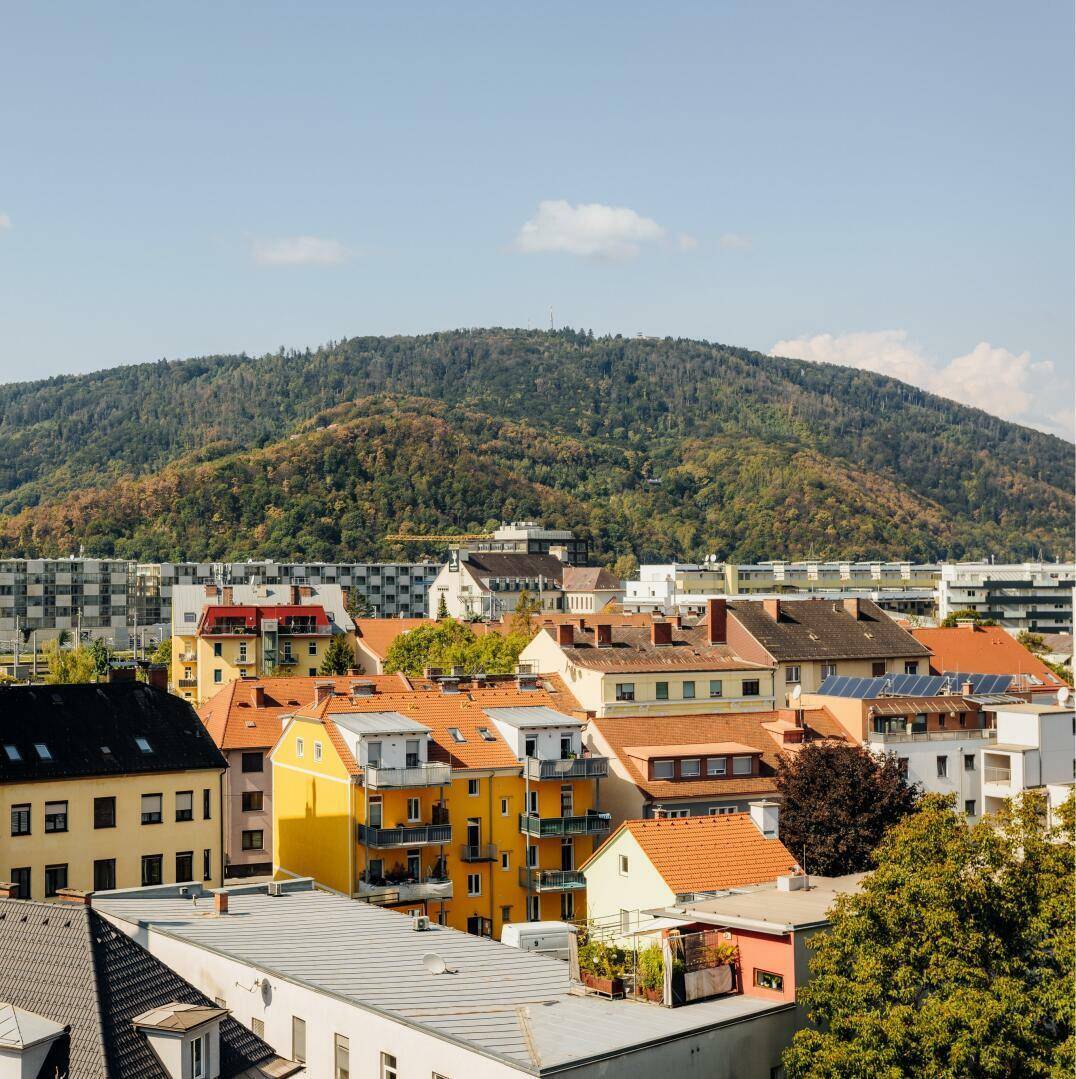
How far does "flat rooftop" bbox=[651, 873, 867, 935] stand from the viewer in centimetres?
2720

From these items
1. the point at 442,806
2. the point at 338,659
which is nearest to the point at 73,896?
the point at 442,806

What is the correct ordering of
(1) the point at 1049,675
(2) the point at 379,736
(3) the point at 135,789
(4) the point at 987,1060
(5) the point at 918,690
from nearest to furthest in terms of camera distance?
(4) the point at 987,1060 < (3) the point at 135,789 < (2) the point at 379,736 < (5) the point at 918,690 < (1) the point at 1049,675

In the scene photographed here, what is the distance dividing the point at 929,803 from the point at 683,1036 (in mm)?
6079

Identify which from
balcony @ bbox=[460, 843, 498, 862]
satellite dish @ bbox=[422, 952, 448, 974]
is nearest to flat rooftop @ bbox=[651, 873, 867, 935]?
satellite dish @ bbox=[422, 952, 448, 974]

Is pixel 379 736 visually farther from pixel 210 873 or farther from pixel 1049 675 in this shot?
pixel 1049 675

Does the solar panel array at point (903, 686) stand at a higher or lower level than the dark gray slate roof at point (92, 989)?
higher

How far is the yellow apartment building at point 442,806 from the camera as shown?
159 ft

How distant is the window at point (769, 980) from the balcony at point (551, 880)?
23.6 m

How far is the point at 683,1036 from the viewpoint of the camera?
958 inches

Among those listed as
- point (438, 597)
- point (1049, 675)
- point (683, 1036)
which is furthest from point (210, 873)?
point (438, 597)

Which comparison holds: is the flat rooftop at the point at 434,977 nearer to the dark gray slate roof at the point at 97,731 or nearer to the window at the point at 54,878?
the window at the point at 54,878

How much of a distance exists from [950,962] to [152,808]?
1102 inches

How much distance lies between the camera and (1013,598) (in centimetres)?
17725

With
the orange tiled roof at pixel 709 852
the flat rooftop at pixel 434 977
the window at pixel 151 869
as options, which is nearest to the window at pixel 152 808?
the window at pixel 151 869
